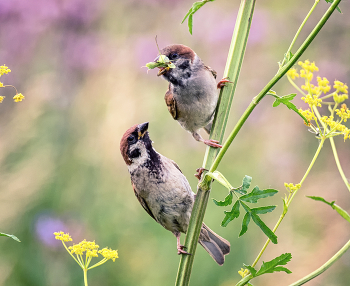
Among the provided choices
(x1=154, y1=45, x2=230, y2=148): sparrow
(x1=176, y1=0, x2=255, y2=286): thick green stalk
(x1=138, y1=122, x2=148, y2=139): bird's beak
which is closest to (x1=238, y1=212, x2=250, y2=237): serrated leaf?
(x1=176, y1=0, x2=255, y2=286): thick green stalk

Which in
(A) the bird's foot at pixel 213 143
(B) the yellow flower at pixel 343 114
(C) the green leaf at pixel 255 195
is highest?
(B) the yellow flower at pixel 343 114

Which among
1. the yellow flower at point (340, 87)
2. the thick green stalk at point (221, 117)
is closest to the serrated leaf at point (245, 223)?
the thick green stalk at point (221, 117)

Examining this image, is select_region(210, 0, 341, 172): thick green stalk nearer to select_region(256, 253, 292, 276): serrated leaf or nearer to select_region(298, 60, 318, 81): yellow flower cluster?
select_region(256, 253, 292, 276): serrated leaf

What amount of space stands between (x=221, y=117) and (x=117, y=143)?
179 centimetres

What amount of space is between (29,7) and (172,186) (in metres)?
2.01

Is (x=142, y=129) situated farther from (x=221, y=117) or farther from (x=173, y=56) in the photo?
(x=221, y=117)

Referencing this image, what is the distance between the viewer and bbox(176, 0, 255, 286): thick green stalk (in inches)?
29.1

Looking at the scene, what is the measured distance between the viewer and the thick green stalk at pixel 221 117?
74cm

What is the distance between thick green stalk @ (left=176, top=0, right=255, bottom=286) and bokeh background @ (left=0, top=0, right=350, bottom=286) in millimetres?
1678

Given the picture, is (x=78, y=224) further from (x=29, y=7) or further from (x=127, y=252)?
(x=29, y=7)

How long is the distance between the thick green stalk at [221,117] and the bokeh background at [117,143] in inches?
66.1

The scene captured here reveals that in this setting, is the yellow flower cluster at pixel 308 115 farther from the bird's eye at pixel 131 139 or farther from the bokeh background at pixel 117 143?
the bokeh background at pixel 117 143

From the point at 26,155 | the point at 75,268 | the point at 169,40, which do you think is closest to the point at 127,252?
the point at 75,268

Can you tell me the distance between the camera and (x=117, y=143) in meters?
2.57
